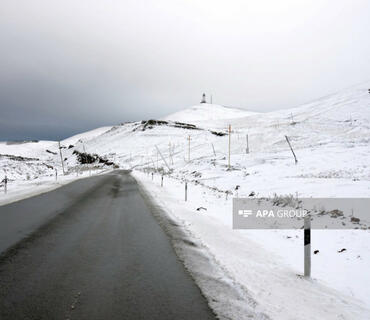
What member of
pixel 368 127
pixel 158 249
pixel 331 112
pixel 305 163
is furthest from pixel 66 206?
pixel 331 112

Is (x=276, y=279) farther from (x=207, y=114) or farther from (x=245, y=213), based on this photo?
(x=207, y=114)

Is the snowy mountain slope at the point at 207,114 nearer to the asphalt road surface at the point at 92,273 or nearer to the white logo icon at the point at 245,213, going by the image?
the white logo icon at the point at 245,213

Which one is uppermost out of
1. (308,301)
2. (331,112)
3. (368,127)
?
(331,112)

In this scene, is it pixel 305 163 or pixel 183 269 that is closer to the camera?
pixel 183 269

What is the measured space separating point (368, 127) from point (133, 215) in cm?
6013

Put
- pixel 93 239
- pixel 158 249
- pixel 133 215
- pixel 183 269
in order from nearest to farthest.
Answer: pixel 183 269 → pixel 158 249 → pixel 93 239 → pixel 133 215

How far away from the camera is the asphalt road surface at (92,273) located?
3.42 m

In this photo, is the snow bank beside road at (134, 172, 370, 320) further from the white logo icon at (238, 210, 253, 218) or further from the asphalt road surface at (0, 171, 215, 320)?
the white logo icon at (238, 210, 253, 218)

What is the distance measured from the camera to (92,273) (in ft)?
15.1

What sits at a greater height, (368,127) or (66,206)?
(368,127)

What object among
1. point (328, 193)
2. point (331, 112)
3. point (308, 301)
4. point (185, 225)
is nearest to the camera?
point (308, 301)

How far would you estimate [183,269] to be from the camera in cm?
495

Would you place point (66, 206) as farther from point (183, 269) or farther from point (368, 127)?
point (368, 127)

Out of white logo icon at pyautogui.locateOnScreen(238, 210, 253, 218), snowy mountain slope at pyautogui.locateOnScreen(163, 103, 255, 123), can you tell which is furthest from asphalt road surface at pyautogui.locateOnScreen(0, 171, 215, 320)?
snowy mountain slope at pyautogui.locateOnScreen(163, 103, 255, 123)
